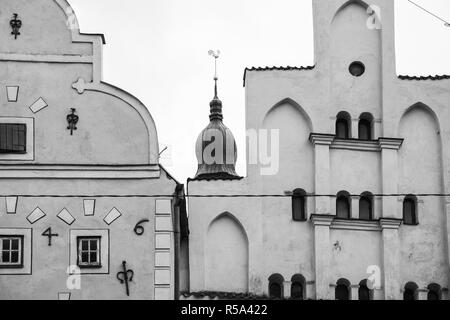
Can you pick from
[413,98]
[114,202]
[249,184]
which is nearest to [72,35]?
[114,202]

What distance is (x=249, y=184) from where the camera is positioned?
129 ft

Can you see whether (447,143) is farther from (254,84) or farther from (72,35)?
(72,35)

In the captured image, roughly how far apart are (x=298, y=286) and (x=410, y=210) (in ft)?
11.3

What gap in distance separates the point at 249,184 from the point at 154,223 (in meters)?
9.36

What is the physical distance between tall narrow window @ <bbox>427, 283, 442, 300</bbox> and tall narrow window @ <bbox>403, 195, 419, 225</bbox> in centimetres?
159

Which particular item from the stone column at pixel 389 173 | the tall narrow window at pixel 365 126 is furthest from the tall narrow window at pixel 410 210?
the tall narrow window at pixel 365 126

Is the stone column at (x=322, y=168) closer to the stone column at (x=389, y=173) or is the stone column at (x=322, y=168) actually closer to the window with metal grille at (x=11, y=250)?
the stone column at (x=389, y=173)

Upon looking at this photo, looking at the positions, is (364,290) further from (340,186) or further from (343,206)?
(340,186)

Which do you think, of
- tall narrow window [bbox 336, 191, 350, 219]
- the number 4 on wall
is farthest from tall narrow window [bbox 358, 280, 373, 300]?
the number 4 on wall

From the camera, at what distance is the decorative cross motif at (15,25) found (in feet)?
102

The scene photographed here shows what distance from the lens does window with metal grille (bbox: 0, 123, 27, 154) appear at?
99.9 ft

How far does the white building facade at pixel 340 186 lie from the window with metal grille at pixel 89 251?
8.74 metres

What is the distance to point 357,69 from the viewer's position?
41031mm

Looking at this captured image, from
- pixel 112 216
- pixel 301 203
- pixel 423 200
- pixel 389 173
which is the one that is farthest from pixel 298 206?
pixel 112 216
